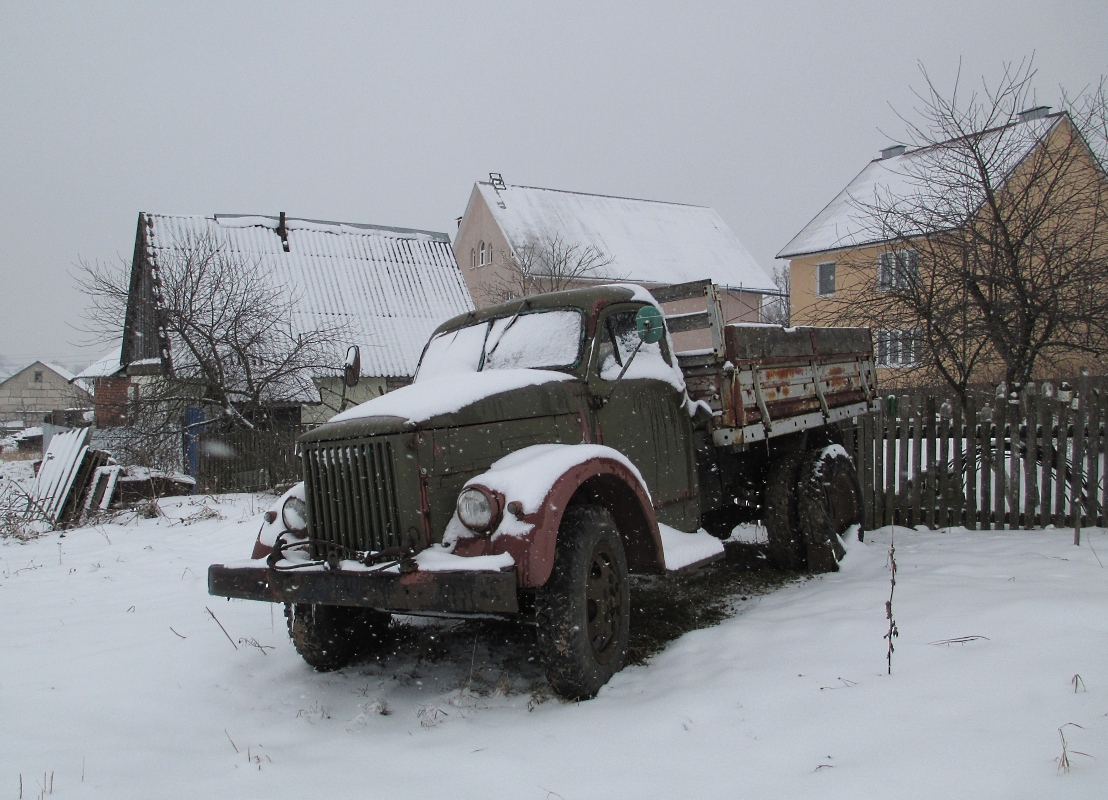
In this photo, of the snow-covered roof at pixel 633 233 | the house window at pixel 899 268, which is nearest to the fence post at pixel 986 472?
the house window at pixel 899 268

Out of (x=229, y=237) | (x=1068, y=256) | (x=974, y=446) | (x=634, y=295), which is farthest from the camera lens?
(x=229, y=237)

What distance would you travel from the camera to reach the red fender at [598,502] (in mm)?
3490

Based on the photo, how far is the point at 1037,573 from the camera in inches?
212

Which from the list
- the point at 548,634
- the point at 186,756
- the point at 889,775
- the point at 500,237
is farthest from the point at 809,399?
the point at 500,237

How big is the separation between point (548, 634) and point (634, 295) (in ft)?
8.17

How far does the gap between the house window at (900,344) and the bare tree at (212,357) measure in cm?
982

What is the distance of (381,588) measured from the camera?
3.58m

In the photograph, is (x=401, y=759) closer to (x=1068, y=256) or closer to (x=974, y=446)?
(x=974, y=446)

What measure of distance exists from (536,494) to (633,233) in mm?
29264

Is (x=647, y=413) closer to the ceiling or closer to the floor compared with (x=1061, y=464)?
closer to the ceiling

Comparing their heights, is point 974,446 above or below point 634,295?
below

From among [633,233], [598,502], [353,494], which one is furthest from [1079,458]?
[633,233]

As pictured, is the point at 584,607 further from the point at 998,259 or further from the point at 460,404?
the point at 998,259

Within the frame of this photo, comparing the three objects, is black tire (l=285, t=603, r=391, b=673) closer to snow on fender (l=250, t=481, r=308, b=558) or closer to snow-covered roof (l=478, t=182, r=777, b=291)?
snow on fender (l=250, t=481, r=308, b=558)
